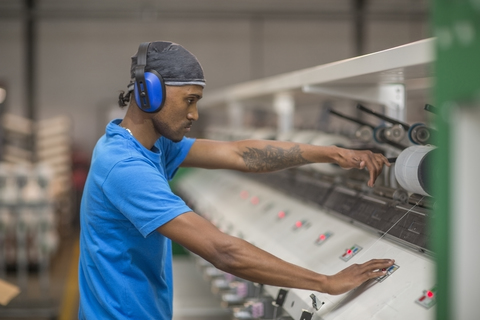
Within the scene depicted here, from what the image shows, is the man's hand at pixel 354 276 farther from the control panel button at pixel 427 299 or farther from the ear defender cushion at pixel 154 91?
the ear defender cushion at pixel 154 91

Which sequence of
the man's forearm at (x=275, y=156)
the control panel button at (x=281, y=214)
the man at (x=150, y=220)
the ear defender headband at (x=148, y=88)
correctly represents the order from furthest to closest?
1. the control panel button at (x=281, y=214)
2. the man's forearm at (x=275, y=156)
3. the ear defender headband at (x=148, y=88)
4. the man at (x=150, y=220)

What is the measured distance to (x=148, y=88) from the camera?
1995 millimetres

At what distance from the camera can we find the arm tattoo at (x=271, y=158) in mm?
2516

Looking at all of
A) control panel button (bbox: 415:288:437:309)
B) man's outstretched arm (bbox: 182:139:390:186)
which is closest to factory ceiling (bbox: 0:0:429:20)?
man's outstretched arm (bbox: 182:139:390:186)

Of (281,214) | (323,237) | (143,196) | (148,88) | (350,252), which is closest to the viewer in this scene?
(143,196)

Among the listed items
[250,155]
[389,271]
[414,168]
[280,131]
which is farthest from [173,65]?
[280,131]

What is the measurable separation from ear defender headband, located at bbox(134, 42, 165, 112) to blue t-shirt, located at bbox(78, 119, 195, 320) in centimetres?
14

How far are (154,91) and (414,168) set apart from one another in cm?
96

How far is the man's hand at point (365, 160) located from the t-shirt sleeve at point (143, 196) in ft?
2.46

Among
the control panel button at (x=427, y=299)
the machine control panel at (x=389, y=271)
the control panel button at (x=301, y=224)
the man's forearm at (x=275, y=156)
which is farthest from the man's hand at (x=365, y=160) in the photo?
the control panel button at (x=301, y=224)

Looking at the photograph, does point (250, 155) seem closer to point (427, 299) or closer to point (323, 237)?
point (323, 237)

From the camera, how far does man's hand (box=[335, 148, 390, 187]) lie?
2.20 meters

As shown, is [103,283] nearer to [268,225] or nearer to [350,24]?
[268,225]

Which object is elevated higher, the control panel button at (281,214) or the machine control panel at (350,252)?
the machine control panel at (350,252)
